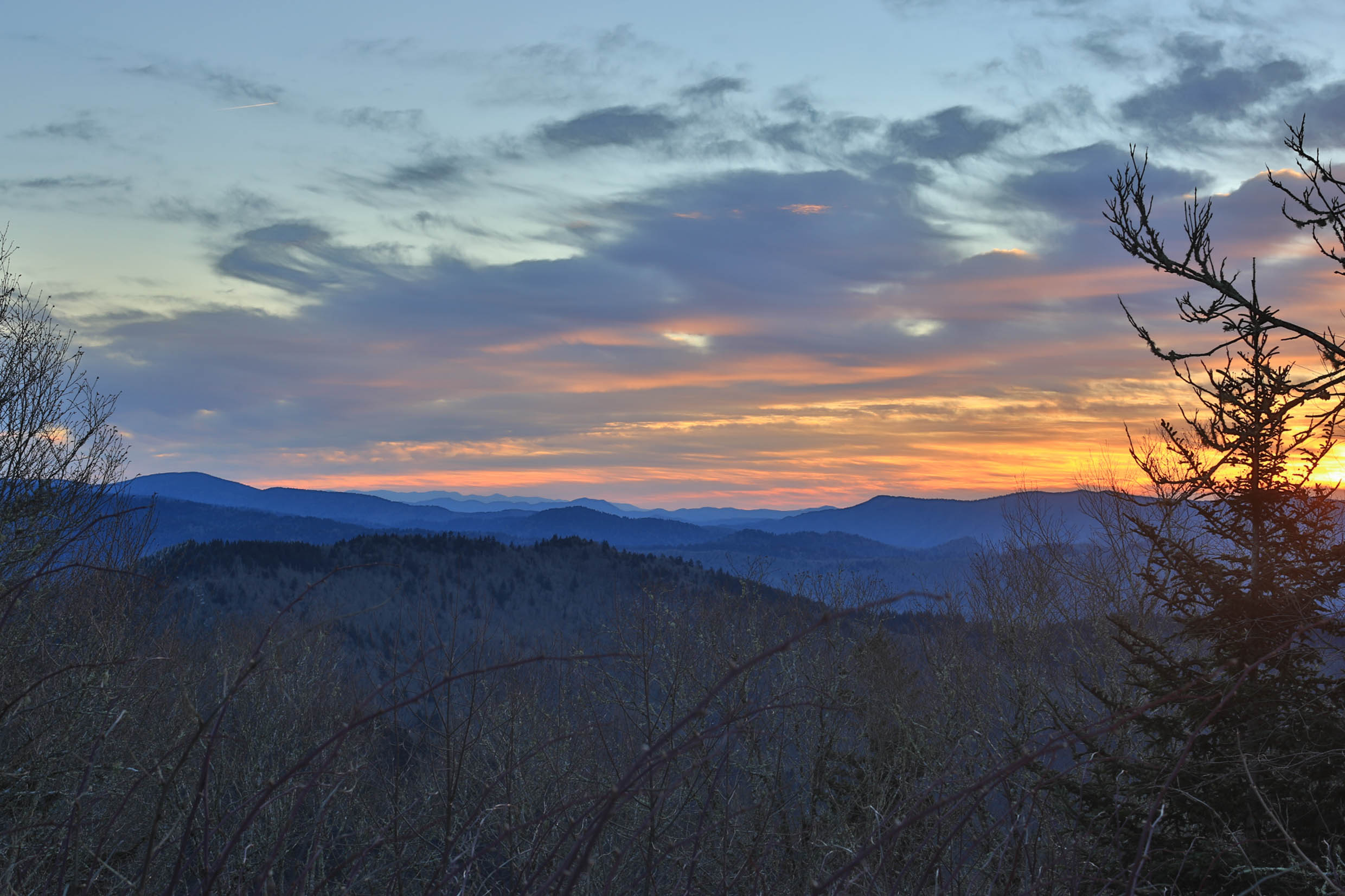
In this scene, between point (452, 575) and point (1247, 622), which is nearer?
point (1247, 622)

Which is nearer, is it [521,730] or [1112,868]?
[1112,868]

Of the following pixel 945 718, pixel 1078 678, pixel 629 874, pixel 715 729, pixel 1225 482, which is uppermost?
pixel 1225 482

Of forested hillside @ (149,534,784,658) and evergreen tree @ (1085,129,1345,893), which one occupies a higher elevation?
evergreen tree @ (1085,129,1345,893)

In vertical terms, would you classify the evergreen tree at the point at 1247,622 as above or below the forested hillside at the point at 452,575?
above

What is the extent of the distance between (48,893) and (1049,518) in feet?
139

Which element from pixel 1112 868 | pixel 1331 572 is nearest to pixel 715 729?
pixel 1112 868

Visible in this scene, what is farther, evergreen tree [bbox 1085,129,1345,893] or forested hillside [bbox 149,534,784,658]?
forested hillside [bbox 149,534,784,658]

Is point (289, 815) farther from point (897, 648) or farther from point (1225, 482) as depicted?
point (897, 648)

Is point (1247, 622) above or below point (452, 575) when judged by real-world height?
above

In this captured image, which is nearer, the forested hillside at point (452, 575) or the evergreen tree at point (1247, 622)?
the evergreen tree at point (1247, 622)

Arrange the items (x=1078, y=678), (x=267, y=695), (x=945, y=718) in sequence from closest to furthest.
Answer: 1. (x=1078, y=678)
2. (x=945, y=718)
3. (x=267, y=695)

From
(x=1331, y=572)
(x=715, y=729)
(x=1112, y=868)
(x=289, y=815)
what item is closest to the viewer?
(x=289, y=815)

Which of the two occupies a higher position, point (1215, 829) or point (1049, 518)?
point (1049, 518)

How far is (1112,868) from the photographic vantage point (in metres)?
6.88
